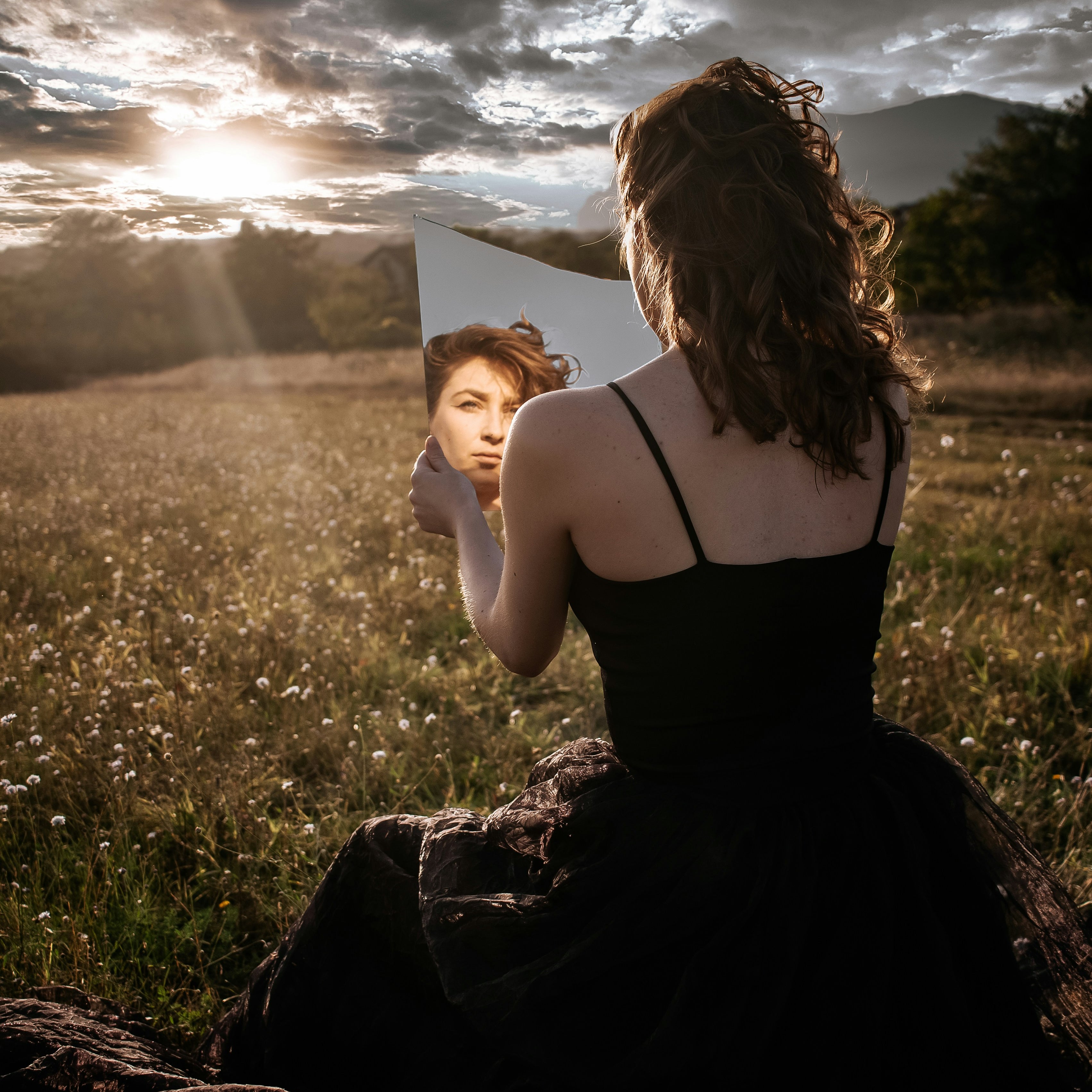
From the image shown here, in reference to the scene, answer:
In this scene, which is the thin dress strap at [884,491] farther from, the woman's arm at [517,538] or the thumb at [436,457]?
the thumb at [436,457]

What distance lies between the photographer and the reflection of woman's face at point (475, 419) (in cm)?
205

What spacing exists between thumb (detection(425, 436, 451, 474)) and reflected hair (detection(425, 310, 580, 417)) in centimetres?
8

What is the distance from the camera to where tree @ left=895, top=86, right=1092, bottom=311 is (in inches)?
1064

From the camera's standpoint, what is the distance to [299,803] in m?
2.63

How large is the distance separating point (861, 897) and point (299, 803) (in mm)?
1901

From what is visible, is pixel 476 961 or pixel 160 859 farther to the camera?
pixel 160 859

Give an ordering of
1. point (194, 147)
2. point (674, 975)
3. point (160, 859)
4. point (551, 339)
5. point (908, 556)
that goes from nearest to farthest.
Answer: point (674, 975)
point (551, 339)
point (160, 859)
point (194, 147)
point (908, 556)

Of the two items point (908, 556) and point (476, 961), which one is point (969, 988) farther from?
point (908, 556)

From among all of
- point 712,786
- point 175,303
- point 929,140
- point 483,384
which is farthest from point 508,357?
point 929,140

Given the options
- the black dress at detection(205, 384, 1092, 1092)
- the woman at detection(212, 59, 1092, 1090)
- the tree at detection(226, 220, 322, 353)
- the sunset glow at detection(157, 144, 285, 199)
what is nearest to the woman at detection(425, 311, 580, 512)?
the woman at detection(212, 59, 1092, 1090)

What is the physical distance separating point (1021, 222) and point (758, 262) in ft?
117

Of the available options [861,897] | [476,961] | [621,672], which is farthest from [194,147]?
[861,897]

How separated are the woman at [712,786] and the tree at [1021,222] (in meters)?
25.8

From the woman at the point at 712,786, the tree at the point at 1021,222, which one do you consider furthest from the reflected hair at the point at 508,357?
the tree at the point at 1021,222
